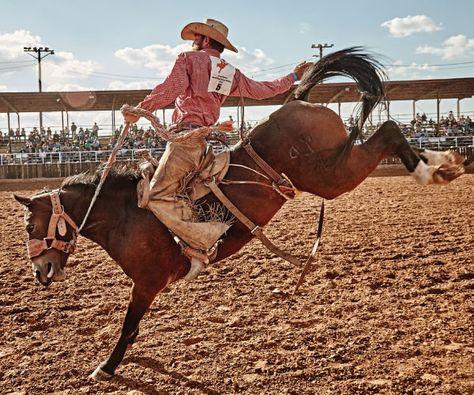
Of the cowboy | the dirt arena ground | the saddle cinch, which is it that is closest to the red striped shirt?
the cowboy

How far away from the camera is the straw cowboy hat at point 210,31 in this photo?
4059 millimetres

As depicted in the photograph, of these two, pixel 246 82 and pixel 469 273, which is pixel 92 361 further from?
pixel 469 273

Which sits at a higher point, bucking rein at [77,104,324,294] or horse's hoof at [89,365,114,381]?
bucking rein at [77,104,324,294]

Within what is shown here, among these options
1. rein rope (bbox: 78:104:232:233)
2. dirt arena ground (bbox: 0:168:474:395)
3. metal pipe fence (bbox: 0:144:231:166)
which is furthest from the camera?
metal pipe fence (bbox: 0:144:231:166)

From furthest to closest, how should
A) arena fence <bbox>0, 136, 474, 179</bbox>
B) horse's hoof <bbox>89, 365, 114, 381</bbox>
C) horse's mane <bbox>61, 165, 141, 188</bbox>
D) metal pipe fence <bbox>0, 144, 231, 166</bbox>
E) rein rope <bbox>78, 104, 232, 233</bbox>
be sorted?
metal pipe fence <bbox>0, 144, 231, 166</bbox>, arena fence <bbox>0, 136, 474, 179</bbox>, horse's mane <bbox>61, 165, 141, 188</bbox>, horse's hoof <bbox>89, 365, 114, 381</bbox>, rein rope <bbox>78, 104, 232, 233</bbox>

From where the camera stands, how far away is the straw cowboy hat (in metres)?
4.06

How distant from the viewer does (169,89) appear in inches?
152

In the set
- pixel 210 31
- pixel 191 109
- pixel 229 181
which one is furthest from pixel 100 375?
pixel 210 31

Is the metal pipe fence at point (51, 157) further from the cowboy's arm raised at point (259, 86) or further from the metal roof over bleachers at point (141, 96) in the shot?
the cowboy's arm raised at point (259, 86)

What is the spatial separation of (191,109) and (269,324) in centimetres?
222

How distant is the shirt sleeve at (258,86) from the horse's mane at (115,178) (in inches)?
39.7

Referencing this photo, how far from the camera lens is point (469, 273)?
6.21m

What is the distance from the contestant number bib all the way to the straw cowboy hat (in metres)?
0.15

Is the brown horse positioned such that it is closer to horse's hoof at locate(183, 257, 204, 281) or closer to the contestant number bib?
horse's hoof at locate(183, 257, 204, 281)
